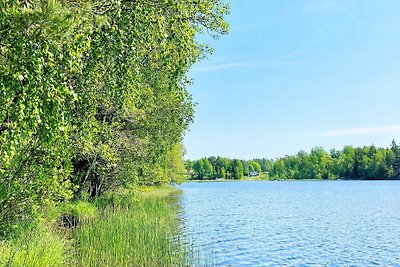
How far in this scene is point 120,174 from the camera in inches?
804

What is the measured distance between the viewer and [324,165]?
141375 millimetres

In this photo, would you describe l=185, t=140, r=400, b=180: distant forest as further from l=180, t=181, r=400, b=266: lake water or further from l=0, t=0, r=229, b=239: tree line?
l=0, t=0, r=229, b=239: tree line

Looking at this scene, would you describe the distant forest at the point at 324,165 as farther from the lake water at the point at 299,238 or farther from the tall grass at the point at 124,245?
the tall grass at the point at 124,245

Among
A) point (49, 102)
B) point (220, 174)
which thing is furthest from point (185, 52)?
point (220, 174)

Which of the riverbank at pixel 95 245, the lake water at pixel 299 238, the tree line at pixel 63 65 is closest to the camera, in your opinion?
the tree line at pixel 63 65

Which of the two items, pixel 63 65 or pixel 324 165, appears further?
pixel 324 165

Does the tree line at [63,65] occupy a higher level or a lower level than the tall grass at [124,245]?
higher

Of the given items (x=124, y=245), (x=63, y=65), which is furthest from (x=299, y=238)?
(x=63, y=65)

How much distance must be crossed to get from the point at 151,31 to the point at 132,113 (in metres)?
11.3

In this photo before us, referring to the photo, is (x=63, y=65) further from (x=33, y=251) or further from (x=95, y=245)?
(x=95, y=245)

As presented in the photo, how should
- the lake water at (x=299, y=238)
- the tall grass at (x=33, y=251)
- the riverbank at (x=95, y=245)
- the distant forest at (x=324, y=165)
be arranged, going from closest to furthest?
the tall grass at (x=33, y=251)
the riverbank at (x=95, y=245)
the lake water at (x=299, y=238)
the distant forest at (x=324, y=165)

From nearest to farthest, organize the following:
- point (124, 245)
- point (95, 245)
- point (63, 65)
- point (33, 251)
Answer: point (63, 65), point (33, 251), point (124, 245), point (95, 245)

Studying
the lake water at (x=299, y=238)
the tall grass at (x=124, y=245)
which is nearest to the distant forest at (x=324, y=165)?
the lake water at (x=299, y=238)

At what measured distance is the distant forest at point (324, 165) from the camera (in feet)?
378
